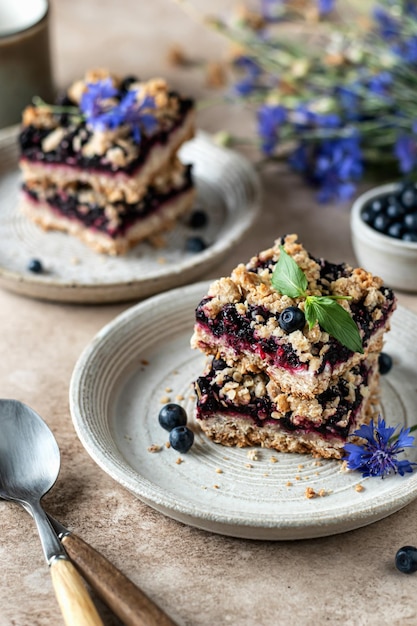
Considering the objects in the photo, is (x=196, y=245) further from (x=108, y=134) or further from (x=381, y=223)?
(x=381, y=223)

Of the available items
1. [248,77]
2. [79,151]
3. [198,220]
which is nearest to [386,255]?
→ [198,220]

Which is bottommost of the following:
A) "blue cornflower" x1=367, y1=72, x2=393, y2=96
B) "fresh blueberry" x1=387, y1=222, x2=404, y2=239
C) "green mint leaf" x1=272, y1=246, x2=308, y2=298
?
"fresh blueberry" x1=387, y1=222, x2=404, y2=239

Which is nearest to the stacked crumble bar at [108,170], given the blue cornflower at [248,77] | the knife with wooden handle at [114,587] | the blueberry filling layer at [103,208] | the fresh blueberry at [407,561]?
the blueberry filling layer at [103,208]

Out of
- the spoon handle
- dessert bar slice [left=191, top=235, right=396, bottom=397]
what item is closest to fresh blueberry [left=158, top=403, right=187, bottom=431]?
dessert bar slice [left=191, top=235, right=396, bottom=397]

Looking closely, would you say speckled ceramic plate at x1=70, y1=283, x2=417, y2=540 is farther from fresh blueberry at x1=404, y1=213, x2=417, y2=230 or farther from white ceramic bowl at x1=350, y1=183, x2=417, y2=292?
fresh blueberry at x1=404, y1=213, x2=417, y2=230

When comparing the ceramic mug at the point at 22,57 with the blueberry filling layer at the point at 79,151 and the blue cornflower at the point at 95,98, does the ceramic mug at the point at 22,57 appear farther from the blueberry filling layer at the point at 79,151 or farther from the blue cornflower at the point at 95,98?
the blue cornflower at the point at 95,98

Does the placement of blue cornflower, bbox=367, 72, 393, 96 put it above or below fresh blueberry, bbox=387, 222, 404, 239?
above
